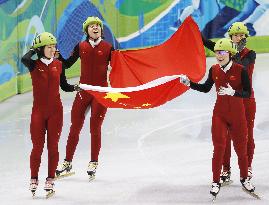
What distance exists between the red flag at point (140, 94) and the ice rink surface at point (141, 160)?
93 cm

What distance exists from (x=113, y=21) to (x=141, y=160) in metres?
8.64

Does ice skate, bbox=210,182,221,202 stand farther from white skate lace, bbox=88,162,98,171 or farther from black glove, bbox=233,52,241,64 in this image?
white skate lace, bbox=88,162,98,171

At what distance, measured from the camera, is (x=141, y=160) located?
30.4 feet

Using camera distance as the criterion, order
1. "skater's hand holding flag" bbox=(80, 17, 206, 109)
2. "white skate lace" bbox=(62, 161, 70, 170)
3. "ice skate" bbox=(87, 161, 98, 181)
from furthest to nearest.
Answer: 1. "white skate lace" bbox=(62, 161, 70, 170)
2. "ice skate" bbox=(87, 161, 98, 181)
3. "skater's hand holding flag" bbox=(80, 17, 206, 109)

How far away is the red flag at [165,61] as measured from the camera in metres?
8.65

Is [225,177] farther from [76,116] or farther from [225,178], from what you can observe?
[76,116]

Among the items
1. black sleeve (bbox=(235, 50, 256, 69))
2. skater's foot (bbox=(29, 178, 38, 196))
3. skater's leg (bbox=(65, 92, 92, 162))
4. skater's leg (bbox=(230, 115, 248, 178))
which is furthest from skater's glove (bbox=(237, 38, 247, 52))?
skater's foot (bbox=(29, 178, 38, 196))

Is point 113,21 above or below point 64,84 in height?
below

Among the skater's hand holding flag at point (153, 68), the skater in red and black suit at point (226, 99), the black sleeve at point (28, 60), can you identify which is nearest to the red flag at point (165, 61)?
the skater's hand holding flag at point (153, 68)

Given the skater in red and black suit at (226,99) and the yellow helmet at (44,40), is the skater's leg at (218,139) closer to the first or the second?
the skater in red and black suit at (226,99)

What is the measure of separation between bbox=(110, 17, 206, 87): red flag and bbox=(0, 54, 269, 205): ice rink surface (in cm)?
116

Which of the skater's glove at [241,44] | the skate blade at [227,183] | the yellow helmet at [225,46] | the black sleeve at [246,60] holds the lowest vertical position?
the skate blade at [227,183]

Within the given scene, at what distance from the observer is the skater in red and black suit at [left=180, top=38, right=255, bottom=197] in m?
7.22

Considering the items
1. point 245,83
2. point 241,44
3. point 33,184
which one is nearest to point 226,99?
point 245,83
